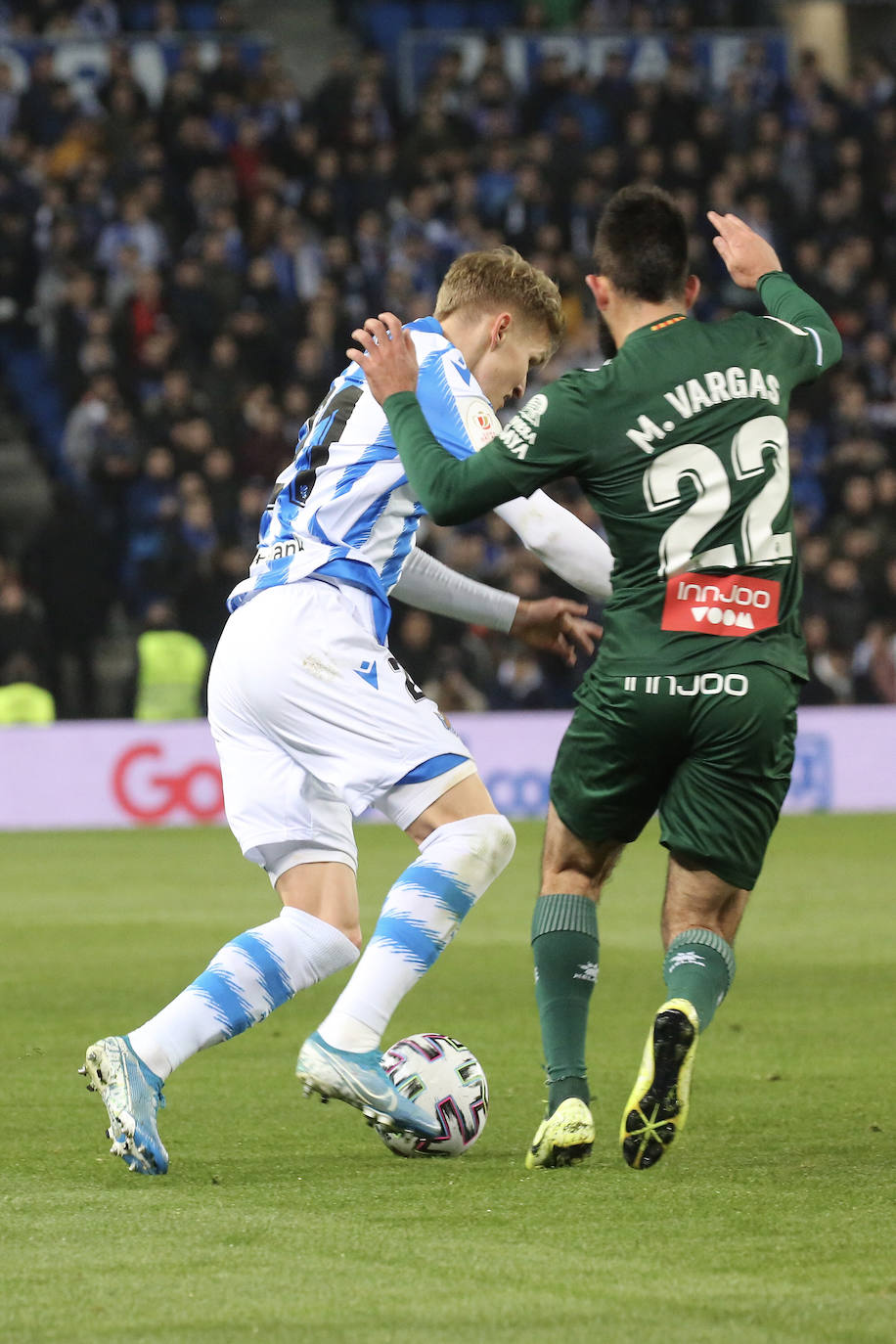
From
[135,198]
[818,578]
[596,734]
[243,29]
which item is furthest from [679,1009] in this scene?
[243,29]

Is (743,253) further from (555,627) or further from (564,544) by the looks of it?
(555,627)

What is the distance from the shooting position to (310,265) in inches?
770

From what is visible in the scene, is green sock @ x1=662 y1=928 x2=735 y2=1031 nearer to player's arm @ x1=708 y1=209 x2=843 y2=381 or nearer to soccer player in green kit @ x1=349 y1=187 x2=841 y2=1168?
soccer player in green kit @ x1=349 y1=187 x2=841 y2=1168

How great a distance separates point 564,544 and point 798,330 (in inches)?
28.3

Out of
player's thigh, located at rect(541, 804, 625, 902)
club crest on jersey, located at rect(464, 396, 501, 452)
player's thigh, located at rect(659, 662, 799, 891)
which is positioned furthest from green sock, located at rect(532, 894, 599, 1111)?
club crest on jersey, located at rect(464, 396, 501, 452)

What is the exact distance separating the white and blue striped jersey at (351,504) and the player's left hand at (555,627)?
0.36 metres

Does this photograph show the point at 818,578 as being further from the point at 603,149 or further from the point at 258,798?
the point at 258,798

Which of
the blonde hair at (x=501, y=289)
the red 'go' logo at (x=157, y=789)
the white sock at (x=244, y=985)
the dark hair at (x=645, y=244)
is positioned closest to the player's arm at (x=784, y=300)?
the dark hair at (x=645, y=244)

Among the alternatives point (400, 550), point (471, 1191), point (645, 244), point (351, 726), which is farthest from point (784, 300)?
point (471, 1191)

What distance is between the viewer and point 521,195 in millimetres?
20328

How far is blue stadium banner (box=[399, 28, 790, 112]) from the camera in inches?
899

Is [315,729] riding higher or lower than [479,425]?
lower

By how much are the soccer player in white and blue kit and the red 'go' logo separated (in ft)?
35.7

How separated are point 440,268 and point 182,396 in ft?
11.3
